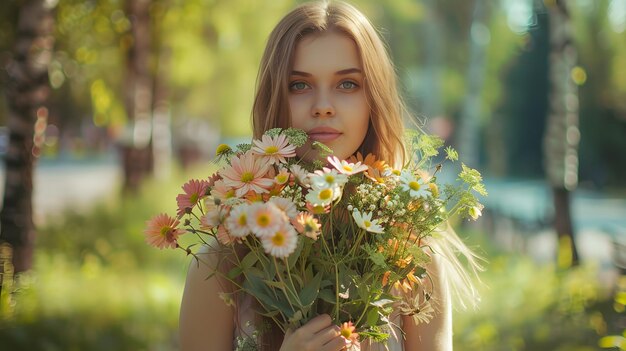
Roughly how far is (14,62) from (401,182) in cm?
469

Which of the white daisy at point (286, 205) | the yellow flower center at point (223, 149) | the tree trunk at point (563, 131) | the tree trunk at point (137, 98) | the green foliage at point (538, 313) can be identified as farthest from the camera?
the tree trunk at point (137, 98)

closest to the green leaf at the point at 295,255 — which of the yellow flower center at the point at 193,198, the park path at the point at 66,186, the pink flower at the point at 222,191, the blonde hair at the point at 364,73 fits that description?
the pink flower at the point at 222,191

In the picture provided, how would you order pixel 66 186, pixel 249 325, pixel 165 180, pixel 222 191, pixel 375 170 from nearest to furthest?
pixel 222 191 < pixel 375 170 < pixel 249 325 < pixel 165 180 < pixel 66 186

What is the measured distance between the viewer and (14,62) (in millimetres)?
5645

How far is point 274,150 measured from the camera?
5.98 ft

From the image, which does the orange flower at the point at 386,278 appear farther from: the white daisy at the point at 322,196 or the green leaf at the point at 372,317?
the white daisy at the point at 322,196

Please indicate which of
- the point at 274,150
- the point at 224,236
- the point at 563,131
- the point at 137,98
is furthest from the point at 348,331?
the point at 137,98

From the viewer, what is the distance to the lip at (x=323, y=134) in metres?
2.16

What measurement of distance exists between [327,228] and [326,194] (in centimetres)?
26

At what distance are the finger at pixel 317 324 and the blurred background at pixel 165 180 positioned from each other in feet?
3.59

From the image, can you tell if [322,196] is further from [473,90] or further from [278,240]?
[473,90]

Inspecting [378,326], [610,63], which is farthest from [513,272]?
[610,63]

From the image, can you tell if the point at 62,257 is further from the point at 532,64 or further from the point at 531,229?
the point at 532,64

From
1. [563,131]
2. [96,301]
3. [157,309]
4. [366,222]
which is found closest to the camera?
[366,222]
